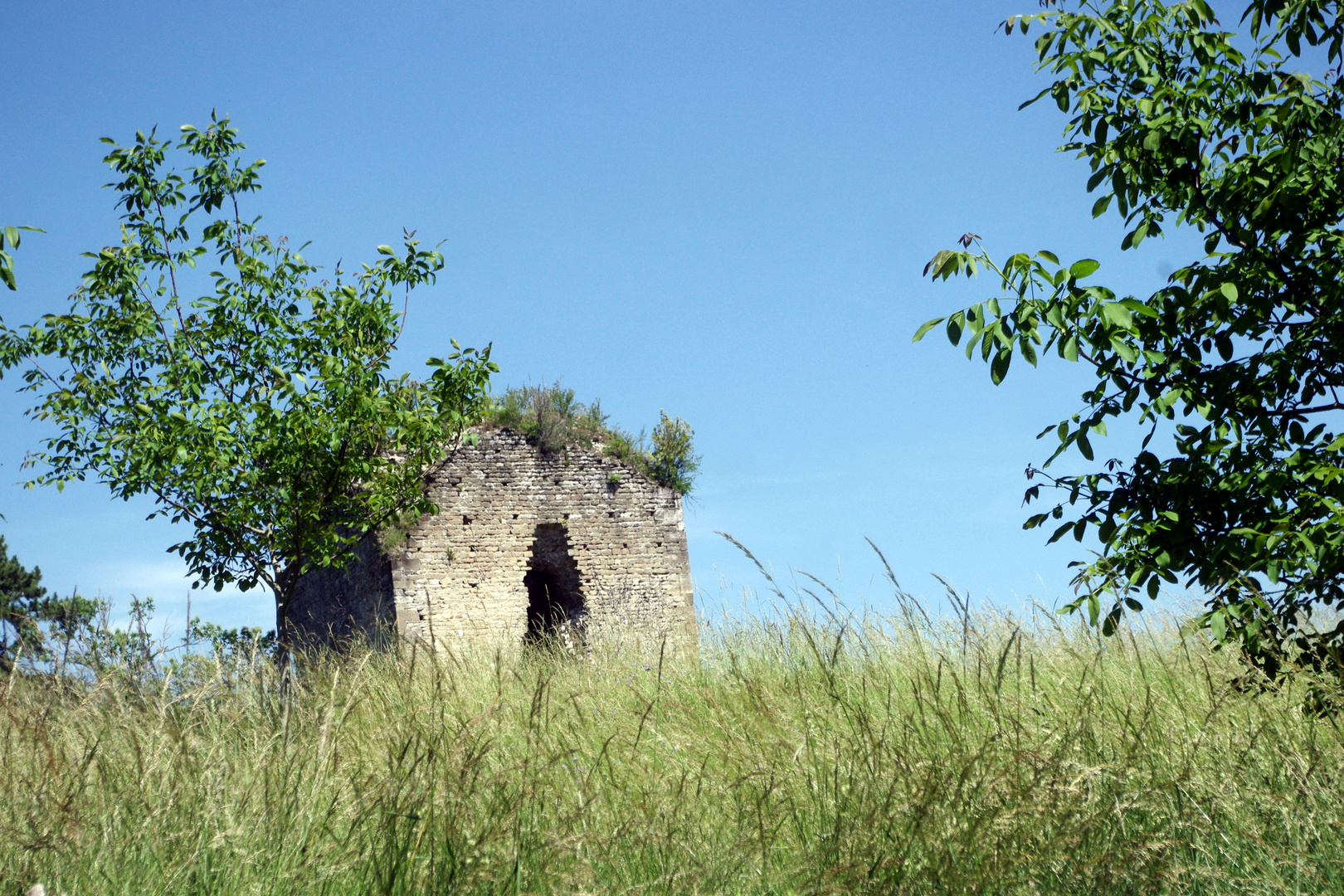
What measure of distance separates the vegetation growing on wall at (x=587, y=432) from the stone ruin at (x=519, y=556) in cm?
17

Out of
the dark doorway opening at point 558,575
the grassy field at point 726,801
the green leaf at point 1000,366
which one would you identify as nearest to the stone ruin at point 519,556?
the dark doorway opening at point 558,575

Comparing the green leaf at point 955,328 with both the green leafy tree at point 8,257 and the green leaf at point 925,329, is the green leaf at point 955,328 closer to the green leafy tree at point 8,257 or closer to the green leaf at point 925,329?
the green leaf at point 925,329

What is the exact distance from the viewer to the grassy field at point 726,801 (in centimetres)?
302

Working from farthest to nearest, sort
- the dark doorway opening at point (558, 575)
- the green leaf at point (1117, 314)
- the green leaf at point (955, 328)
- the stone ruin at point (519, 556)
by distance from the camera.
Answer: the dark doorway opening at point (558, 575)
the stone ruin at point (519, 556)
the green leaf at point (955, 328)
the green leaf at point (1117, 314)

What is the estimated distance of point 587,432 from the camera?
1517 cm

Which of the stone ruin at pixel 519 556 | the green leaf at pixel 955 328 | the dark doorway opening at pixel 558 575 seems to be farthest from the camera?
the dark doorway opening at pixel 558 575

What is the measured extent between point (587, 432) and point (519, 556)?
231cm

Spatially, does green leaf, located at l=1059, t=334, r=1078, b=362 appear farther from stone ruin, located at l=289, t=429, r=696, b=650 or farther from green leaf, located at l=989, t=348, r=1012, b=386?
stone ruin, located at l=289, t=429, r=696, b=650

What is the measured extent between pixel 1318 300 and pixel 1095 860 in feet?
8.03

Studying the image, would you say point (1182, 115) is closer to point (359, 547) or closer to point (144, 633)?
point (144, 633)

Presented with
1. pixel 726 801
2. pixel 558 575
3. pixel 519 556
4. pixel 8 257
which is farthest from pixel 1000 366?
pixel 558 575

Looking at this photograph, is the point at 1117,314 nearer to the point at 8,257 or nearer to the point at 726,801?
the point at 726,801

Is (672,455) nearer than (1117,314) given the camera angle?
No

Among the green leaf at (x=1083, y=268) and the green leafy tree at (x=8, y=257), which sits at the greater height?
the green leafy tree at (x=8, y=257)
